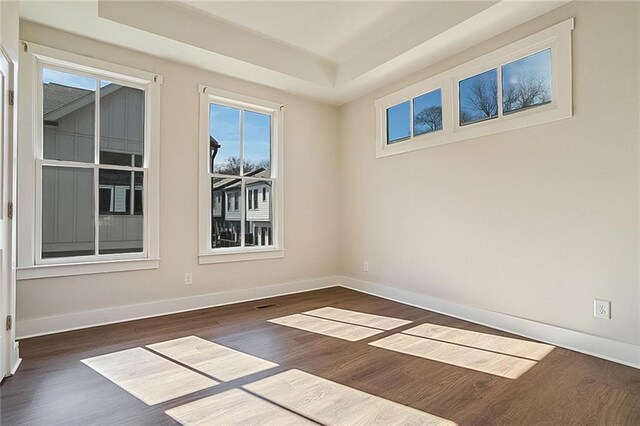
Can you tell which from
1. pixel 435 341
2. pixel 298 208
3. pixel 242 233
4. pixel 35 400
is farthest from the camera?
pixel 298 208

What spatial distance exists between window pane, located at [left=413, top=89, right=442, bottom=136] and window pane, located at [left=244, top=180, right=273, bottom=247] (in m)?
2.00

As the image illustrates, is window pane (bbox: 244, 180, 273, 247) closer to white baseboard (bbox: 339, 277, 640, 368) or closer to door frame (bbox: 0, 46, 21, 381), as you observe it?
white baseboard (bbox: 339, 277, 640, 368)

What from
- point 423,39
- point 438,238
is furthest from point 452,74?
point 438,238

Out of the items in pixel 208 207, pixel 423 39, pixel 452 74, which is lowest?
pixel 208 207

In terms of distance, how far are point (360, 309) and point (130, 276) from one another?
2.42 meters

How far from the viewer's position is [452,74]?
3424mm

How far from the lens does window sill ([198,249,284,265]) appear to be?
3758 millimetres

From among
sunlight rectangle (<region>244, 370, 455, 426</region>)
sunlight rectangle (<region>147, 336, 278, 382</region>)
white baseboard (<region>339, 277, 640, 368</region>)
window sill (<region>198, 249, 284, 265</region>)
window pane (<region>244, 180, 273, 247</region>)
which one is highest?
window pane (<region>244, 180, 273, 247</region>)

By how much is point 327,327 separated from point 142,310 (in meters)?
1.89

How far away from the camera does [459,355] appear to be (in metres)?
2.45

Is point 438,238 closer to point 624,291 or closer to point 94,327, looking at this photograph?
point 624,291

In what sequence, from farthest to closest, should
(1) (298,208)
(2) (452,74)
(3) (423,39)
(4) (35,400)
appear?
(1) (298,208) < (2) (452,74) < (3) (423,39) < (4) (35,400)

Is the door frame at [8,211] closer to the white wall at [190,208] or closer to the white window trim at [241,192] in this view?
the white wall at [190,208]

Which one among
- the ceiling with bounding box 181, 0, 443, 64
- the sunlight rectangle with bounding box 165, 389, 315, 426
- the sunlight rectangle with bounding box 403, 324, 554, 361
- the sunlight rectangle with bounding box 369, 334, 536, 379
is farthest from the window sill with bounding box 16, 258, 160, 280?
the sunlight rectangle with bounding box 403, 324, 554, 361
